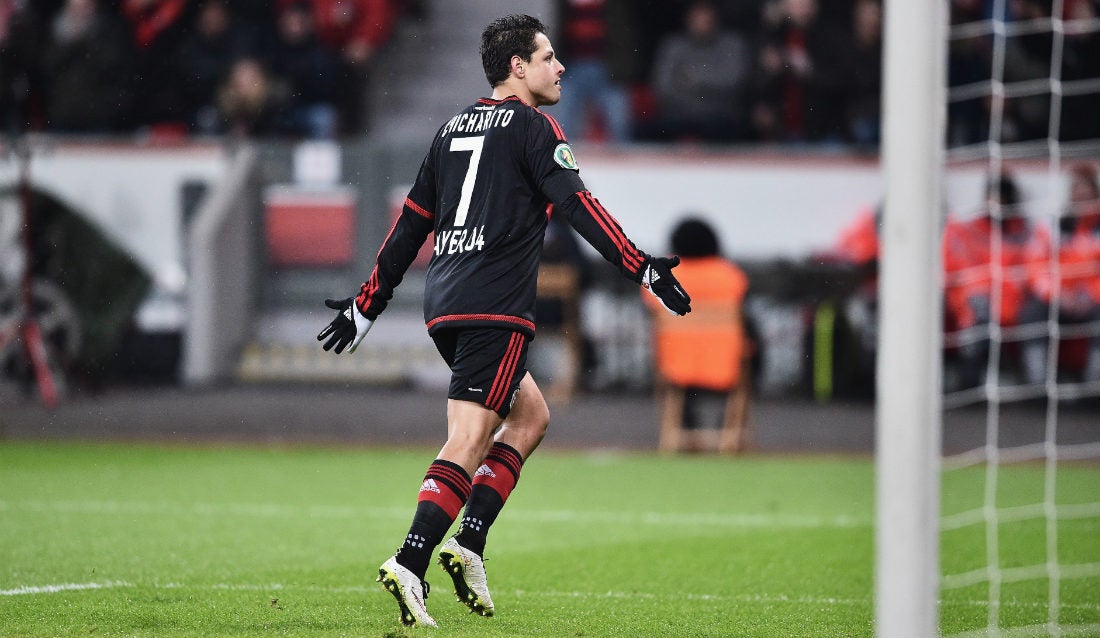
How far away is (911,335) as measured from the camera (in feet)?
11.9

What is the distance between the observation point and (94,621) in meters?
4.82

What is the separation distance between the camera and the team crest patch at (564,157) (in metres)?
4.81

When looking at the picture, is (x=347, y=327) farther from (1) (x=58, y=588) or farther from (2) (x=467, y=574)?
(1) (x=58, y=588)

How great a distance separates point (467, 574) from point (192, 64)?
1217 cm

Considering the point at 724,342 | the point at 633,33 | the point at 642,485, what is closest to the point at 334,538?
the point at 642,485

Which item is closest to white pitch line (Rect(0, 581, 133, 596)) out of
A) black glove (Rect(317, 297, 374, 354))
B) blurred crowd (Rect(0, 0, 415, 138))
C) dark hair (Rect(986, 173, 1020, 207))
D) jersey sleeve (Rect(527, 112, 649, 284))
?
black glove (Rect(317, 297, 374, 354))

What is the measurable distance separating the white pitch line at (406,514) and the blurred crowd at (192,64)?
25.3ft

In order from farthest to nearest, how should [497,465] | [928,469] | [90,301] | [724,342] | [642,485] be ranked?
[90,301]
[724,342]
[642,485]
[497,465]
[928,469]

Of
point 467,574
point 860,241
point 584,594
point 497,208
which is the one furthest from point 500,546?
point 860,241

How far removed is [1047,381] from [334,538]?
831cm

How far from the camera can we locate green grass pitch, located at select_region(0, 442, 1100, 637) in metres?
5.02

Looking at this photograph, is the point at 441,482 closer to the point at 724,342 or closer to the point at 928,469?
the point at 928,469

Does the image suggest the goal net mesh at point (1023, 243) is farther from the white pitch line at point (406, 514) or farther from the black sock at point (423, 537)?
the black sock at point (423, 537)

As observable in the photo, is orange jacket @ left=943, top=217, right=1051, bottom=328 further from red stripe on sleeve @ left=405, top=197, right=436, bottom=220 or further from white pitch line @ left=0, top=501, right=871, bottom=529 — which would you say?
red stripe on sleeve @ left=405, top=197, right=436, bottom=220
